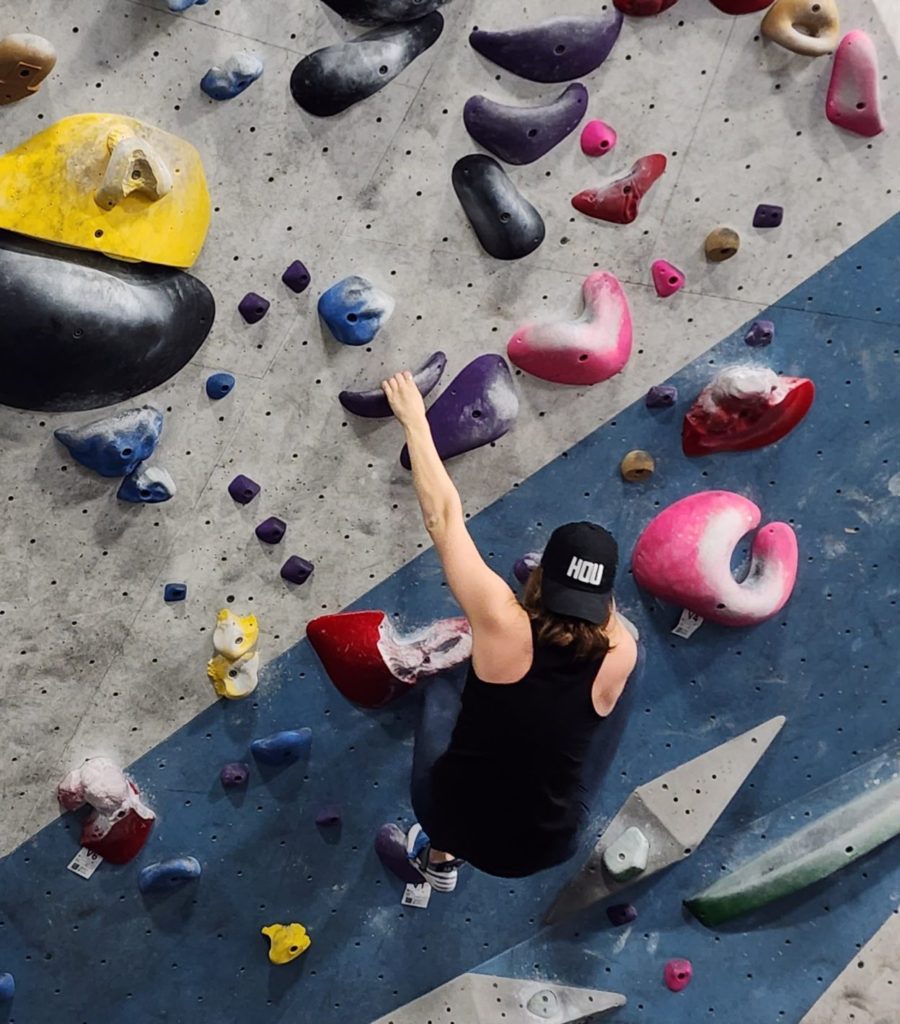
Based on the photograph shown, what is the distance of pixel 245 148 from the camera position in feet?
9.18

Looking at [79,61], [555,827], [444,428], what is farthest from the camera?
[444,428]

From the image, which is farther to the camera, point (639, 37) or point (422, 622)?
point (422, 622)

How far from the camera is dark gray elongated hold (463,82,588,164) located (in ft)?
9.13

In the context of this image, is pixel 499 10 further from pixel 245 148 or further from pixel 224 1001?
pixel 224 1001

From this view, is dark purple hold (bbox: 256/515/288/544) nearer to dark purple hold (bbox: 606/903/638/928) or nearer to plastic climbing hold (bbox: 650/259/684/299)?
plastic climbing hold (bbox: 650/259/684/299)

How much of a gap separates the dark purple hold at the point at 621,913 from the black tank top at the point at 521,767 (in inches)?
20.2

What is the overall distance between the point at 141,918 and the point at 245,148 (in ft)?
6.39

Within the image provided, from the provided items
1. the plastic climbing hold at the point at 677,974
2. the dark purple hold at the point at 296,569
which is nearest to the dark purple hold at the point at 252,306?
the dark purple hold at the point at 296,569

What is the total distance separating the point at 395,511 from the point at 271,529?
12.1 inches

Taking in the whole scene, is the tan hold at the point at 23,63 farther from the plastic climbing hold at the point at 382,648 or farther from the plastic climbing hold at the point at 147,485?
the plastic climbing hold at the point at 382,648

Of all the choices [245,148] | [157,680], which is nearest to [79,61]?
[245,148]

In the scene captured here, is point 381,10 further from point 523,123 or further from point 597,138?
point 597,138

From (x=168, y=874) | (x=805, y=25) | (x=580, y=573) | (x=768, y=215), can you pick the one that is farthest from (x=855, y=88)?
(x=168, y=874)

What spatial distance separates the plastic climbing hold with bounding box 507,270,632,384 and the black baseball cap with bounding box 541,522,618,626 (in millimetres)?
659
